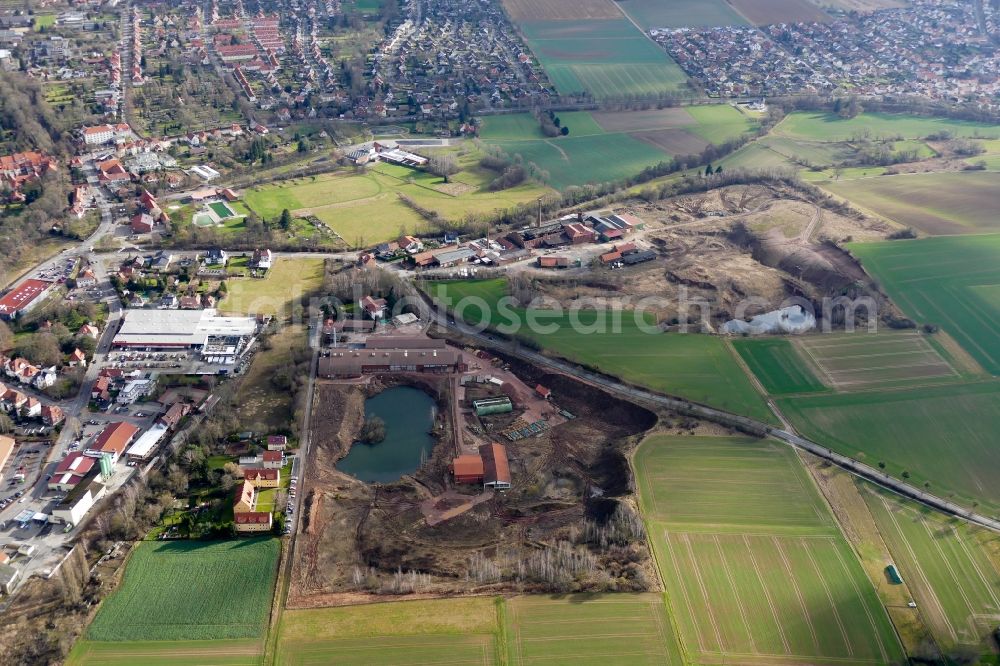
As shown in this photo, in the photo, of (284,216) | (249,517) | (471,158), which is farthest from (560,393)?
(471,158)

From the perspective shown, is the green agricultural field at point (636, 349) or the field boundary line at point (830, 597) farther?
the green agricultural field at point (636, 349)

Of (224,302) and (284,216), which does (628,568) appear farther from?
(284,216)

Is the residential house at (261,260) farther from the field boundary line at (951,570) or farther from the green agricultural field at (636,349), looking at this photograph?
the field boundary line at (951,570)

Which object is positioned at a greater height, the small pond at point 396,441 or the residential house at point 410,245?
the residential house at point 410,245

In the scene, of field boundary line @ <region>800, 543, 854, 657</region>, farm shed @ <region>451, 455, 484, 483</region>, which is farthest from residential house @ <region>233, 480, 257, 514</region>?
field boundary line @ <region>800, 543, 854, 657</region>

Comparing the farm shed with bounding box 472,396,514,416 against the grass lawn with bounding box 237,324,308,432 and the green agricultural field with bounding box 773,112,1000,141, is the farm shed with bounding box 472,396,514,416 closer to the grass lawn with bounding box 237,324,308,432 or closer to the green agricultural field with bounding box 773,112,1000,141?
the grass lawn with bounding box 237,324,308,432

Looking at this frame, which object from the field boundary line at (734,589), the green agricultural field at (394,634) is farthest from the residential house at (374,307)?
the field boundary line at (734,589)
